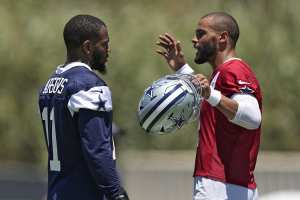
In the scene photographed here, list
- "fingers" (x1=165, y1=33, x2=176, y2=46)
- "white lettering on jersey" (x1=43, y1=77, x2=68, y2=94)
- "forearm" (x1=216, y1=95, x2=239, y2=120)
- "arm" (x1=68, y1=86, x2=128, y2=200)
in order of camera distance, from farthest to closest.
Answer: "fingers" (x1=165, y1=33, x2=176, y2=46) < "forearm" (x1=216, y1=95, x2=239, y2=120) < "white lettering on jersey" (x1=43, y1=77, x2=68, y2=94) < "arm" (x1=68, y1=86, x2=128, y2=200)

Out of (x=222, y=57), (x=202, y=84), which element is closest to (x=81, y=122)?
(x=202, y=84)

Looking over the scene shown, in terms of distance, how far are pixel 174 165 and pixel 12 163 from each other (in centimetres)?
353

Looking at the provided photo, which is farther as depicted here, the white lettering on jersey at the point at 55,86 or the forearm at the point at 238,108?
the forearm at the point at 238,108

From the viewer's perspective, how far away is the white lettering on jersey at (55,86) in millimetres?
5608

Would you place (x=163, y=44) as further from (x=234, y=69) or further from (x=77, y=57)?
(x=77, y=57)

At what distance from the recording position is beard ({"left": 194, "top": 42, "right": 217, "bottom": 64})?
6383 mm

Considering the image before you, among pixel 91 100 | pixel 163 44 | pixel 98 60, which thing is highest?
pixel 163 44

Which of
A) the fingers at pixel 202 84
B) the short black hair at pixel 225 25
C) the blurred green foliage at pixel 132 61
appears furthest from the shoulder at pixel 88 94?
the blurred green foliage at pixel 132 61

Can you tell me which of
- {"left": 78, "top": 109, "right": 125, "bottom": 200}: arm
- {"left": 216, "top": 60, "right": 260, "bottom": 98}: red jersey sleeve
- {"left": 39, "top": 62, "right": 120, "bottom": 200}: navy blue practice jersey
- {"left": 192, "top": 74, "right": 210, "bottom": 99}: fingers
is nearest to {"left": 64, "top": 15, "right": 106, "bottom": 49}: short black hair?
{"left": 39, "top": 62, "right": 120, "bottom": 200}: navy blue practice jersey

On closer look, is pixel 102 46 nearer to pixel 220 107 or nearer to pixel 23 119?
pixel 220 107

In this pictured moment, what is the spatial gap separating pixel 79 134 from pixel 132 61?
36.0ft

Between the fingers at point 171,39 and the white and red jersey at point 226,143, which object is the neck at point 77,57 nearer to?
the white and red jersey at point 226,143

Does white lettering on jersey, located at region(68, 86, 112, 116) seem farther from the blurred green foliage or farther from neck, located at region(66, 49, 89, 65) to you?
the blurred green foliage

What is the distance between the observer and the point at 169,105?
227 inches
